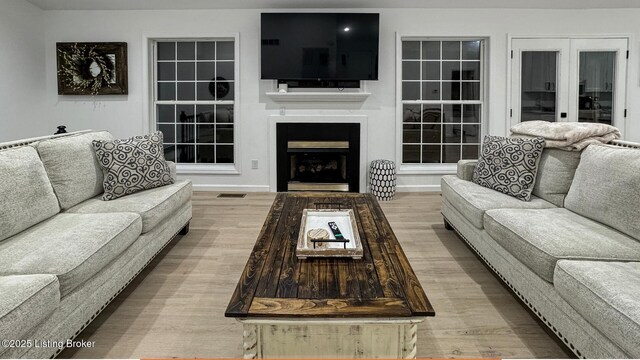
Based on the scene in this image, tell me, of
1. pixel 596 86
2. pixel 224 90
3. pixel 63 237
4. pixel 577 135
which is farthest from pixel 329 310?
pixel 596 86

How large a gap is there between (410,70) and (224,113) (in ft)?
8.28

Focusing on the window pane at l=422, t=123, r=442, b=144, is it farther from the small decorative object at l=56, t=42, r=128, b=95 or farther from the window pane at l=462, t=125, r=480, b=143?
the small decorative object at l=56, t=42, r=128, b=95

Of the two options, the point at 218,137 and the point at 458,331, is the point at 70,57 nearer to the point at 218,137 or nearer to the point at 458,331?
the point at 218,137

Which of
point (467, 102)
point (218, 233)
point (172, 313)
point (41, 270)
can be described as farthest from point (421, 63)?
point (41, 270)

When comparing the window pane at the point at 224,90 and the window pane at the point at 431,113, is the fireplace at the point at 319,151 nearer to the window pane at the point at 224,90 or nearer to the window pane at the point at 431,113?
the window pane at the point at 224,90

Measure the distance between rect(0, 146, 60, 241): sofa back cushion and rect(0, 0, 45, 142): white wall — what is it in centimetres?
307

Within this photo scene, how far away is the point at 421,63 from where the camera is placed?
238 inches

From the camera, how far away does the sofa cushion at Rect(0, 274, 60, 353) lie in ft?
5.24

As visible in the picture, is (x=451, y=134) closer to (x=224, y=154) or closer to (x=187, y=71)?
(x=224, y=154)

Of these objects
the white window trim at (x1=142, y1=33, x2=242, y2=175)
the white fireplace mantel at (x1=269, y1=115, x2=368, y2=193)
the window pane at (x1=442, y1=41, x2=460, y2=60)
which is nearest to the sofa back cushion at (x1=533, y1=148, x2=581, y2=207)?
the white fireplace mantel at (x1=269, y1=115, x2=368, y2=193)

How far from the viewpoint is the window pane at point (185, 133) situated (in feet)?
20.5

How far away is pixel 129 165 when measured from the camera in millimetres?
3402

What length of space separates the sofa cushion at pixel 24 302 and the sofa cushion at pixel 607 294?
A: 2.10 m

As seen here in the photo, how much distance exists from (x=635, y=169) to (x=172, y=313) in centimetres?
260
